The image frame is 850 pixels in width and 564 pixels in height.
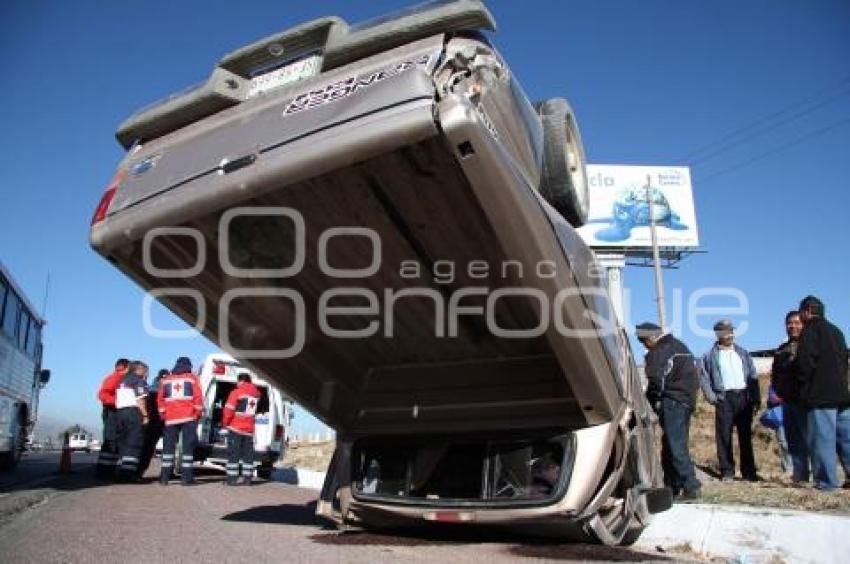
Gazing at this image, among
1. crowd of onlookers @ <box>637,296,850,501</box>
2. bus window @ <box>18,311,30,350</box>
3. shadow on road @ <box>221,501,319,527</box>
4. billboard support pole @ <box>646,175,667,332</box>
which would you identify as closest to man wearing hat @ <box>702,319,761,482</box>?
crowd of onlookers @ <box>637,296,850,501</box>

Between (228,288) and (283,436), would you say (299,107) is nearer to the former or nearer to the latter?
(228,288)

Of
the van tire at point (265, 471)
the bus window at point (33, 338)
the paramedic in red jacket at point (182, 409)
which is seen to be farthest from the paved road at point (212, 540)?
the bus window at point (33, 338)

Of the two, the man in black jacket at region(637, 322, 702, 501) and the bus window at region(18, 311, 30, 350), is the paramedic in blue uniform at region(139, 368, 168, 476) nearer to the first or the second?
the bus window at region(18, 311, 30, 350)

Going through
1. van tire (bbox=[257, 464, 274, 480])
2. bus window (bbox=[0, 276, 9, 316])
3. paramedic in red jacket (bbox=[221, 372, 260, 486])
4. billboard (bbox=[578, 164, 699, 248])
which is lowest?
van tire (bbox=[257, 464, 274, 480])

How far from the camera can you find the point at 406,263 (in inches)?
145

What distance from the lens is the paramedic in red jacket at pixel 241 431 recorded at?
9.44 meters

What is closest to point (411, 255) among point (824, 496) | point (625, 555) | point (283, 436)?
point (625, 555)

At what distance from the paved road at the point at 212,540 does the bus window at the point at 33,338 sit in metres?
7.08

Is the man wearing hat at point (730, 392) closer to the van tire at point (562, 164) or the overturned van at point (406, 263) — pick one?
the overturned van at point (406, 263)

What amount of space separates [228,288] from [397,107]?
5.69ft

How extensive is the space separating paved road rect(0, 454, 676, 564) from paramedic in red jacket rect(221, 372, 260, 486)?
137 inches

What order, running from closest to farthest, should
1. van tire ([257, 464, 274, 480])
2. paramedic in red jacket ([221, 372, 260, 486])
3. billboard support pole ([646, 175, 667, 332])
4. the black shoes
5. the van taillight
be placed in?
the van taillight, the black shoes, paramedic in red jacket ([221, 372, 260, 486]), van tire ([257, 464, 274, 480]), billboard support pole ([646, 175, 667, 332])

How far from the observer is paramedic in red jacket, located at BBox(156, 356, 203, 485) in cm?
874

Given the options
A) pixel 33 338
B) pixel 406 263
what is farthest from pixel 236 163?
pixel 33 338
